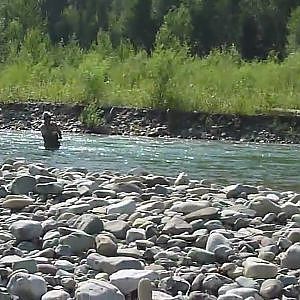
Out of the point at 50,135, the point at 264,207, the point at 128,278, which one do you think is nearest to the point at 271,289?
the point at 128,278

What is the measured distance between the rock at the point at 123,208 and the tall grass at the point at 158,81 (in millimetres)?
31552

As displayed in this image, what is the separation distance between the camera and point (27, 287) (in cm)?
703

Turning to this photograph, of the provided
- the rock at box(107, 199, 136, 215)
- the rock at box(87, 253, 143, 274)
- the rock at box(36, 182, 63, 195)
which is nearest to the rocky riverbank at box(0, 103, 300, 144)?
the rock at box(36, 182, 63, 195)

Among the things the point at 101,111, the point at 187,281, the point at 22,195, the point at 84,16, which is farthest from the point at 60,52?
the point at 187,281

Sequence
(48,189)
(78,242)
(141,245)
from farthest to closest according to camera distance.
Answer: (48,189) → (141,245) → (78,242)

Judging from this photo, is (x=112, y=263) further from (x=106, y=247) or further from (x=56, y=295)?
(x=56, y=295)

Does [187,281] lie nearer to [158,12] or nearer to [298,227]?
[298,227]

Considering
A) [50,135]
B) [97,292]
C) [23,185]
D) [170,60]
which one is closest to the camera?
[97,292]

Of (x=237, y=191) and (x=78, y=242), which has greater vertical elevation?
(x=78, y=242)

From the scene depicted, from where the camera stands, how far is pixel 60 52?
64062mm

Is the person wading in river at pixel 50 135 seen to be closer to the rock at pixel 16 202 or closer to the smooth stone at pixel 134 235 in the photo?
the rock at pixel 16 202

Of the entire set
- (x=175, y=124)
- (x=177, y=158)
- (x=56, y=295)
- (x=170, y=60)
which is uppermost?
(x=170, y=60)

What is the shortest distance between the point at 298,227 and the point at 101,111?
34.4 meters

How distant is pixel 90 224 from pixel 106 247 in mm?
839
